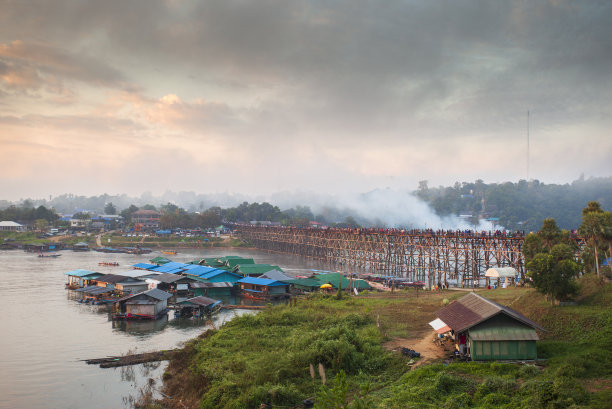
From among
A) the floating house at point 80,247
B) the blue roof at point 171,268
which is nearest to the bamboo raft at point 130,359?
the blue roof at point 171,268

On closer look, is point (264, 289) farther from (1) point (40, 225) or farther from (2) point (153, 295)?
(1) point (40, 225)

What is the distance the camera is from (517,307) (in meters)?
22.1

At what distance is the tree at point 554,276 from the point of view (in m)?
19.4

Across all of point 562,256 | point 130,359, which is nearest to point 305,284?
point 130,359

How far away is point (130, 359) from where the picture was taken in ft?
71.7

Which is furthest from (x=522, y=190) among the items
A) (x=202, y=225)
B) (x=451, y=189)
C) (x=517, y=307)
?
(x=517, y=307)

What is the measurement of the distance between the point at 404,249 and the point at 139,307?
113ft

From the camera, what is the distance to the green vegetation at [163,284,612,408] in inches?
484

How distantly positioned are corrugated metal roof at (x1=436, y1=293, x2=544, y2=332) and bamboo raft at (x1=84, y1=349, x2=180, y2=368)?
13.6 meters

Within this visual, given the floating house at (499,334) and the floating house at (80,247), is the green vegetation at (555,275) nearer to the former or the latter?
the floating house at (499,334)

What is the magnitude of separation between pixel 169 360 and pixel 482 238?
107 ft

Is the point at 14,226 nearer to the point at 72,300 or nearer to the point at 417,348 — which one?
the point at 72,300

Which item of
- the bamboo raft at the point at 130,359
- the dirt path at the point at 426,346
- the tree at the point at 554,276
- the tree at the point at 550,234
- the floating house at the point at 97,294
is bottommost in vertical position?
the bamboo raft at the point at 130,359

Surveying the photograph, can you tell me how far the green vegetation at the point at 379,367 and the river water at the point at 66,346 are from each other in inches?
107
